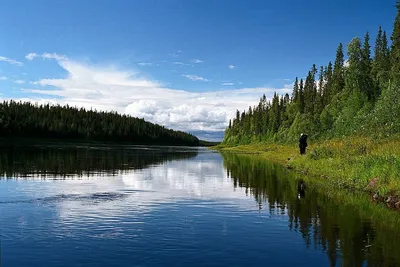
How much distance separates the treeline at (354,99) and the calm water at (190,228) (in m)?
27.7

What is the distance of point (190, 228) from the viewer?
53.2 ft

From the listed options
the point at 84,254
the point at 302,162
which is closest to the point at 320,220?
the point at 84,254

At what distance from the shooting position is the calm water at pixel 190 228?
40.2ft

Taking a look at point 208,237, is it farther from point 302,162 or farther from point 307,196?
point 302,162

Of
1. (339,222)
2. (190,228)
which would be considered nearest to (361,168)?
(339,222)

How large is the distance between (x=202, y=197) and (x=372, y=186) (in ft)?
37.2

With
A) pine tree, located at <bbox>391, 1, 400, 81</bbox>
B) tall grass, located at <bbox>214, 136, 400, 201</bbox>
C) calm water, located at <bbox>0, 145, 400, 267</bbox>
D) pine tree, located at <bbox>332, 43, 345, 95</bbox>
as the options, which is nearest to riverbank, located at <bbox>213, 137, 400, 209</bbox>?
tall grass, located at <bbox>214, 136, 400, 201</bbox>

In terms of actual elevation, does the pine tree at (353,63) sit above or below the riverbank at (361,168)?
above

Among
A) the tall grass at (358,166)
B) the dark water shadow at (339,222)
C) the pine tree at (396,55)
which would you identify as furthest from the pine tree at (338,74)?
the dark water shadow at (339,222)

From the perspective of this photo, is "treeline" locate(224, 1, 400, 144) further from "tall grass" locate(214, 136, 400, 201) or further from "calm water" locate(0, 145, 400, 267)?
"calm water" locate(0, 145, 400, 267)

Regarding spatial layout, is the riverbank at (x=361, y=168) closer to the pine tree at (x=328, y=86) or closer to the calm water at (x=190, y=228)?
the calm water at (x=190, y=228)

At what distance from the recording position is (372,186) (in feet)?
84.7

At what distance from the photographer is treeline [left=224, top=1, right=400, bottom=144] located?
2104 inches

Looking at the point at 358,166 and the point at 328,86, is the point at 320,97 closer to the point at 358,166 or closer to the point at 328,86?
the point at 328,86
